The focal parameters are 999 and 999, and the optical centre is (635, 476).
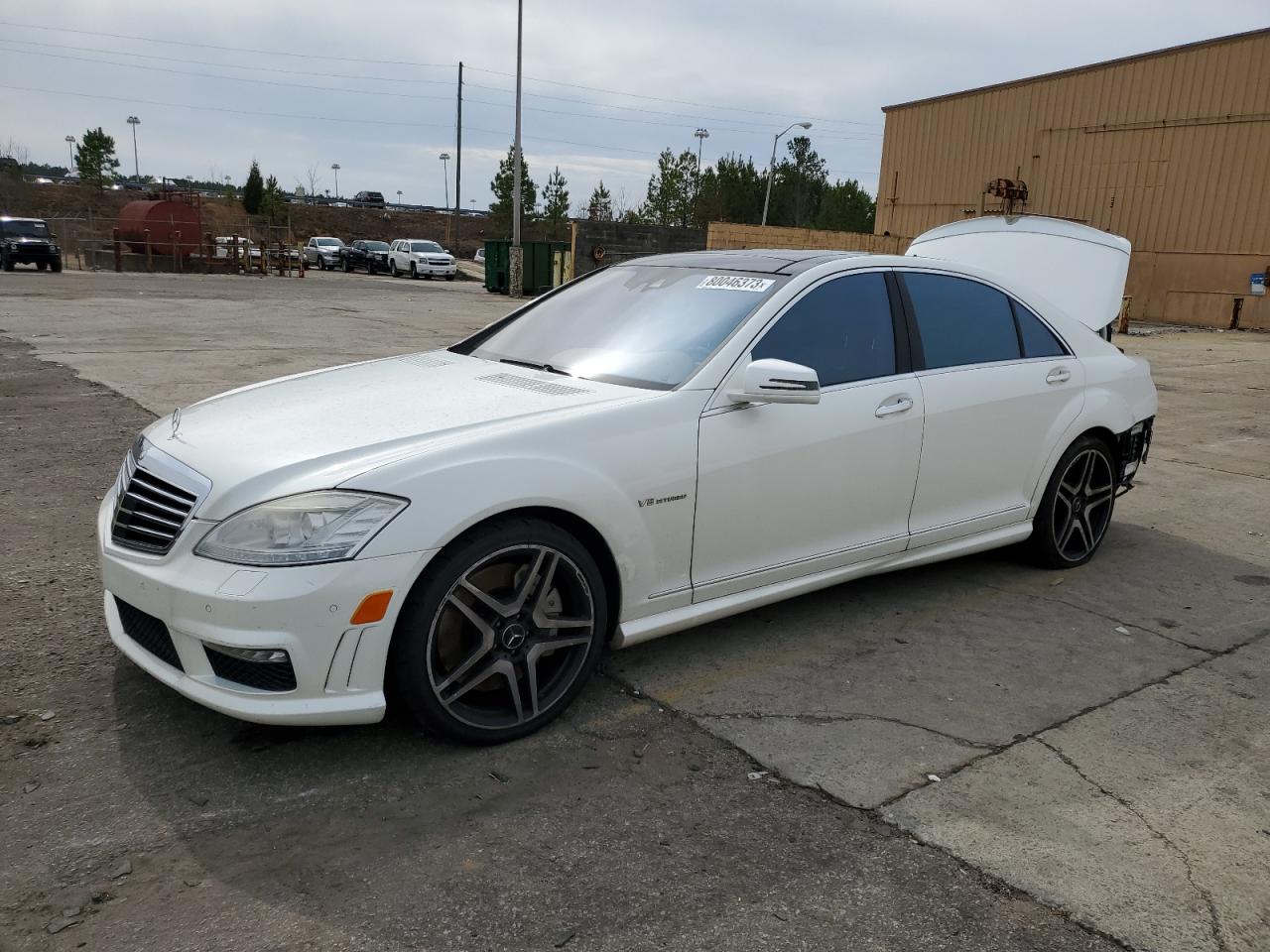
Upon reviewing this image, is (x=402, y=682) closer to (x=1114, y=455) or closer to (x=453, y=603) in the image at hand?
(x=453, y=603)

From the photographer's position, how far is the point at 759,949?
233 cm

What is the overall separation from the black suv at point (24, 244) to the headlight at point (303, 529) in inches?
1370

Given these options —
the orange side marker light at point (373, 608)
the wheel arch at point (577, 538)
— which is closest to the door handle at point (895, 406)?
the wheel arch at point (577, 538)

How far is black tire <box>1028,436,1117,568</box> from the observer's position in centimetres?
505

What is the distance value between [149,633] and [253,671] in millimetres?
456

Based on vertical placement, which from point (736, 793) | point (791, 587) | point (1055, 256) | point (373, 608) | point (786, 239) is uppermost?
point (786, 239)

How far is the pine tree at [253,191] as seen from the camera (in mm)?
68125

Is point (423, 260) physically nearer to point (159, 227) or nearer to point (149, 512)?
point (159, 227)

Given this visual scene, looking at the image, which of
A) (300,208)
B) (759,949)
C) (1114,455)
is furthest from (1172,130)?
(300,208)

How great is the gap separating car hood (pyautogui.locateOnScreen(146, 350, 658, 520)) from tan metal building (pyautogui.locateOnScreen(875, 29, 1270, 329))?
82.7ft

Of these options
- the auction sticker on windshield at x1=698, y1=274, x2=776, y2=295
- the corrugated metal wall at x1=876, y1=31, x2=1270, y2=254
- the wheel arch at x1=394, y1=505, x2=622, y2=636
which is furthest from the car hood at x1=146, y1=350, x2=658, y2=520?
the corrugated metal wall at x1=876, y1=31, x2=1270, y2=254

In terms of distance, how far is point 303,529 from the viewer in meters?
2.85

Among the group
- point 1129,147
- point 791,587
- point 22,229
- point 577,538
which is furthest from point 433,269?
point 577,538

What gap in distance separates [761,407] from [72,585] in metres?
3.12
